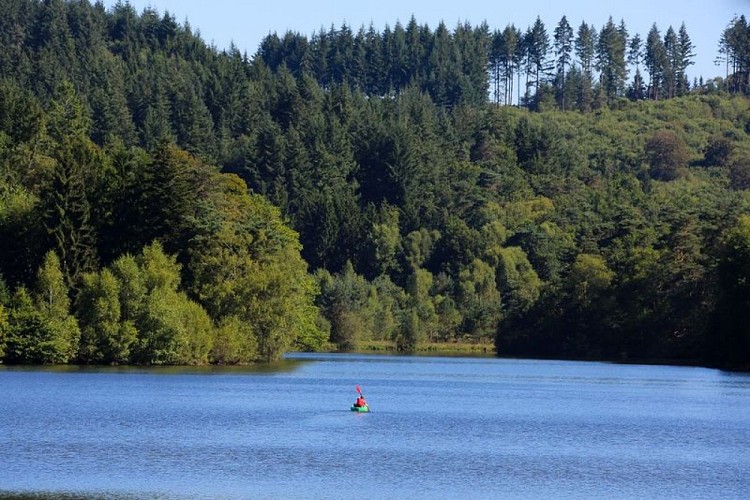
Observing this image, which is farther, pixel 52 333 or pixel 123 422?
pixel 52 333

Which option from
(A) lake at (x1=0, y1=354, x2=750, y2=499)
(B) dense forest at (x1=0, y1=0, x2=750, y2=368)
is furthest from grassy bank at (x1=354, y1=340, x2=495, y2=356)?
(A) lake at (x1=0, y1=354, x2=750, y2=499)

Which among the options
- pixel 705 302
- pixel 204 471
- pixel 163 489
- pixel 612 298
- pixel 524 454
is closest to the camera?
pixel 163 489

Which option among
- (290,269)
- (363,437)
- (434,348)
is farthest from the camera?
(434,348)

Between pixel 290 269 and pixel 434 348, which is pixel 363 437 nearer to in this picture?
pixel 290 269

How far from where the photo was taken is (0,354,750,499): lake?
44156 millimetres

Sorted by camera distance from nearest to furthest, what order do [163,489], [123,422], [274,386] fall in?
[163,489]
[123,422]
[274,386]

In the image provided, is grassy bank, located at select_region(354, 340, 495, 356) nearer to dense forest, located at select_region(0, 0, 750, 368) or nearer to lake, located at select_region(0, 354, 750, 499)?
dense forest, located at select_region(0, 0, 750, 368)

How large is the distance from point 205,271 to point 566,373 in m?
28.5

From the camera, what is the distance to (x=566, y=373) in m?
108

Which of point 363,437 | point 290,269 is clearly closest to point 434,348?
point 290,269

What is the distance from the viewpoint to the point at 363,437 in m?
57.4

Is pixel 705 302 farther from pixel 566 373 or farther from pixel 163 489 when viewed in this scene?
pixel 163 489

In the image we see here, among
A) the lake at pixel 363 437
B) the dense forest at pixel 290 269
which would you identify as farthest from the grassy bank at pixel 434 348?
the lake at pixel 363 437

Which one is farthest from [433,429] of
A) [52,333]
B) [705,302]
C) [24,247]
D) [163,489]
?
[705,302]
